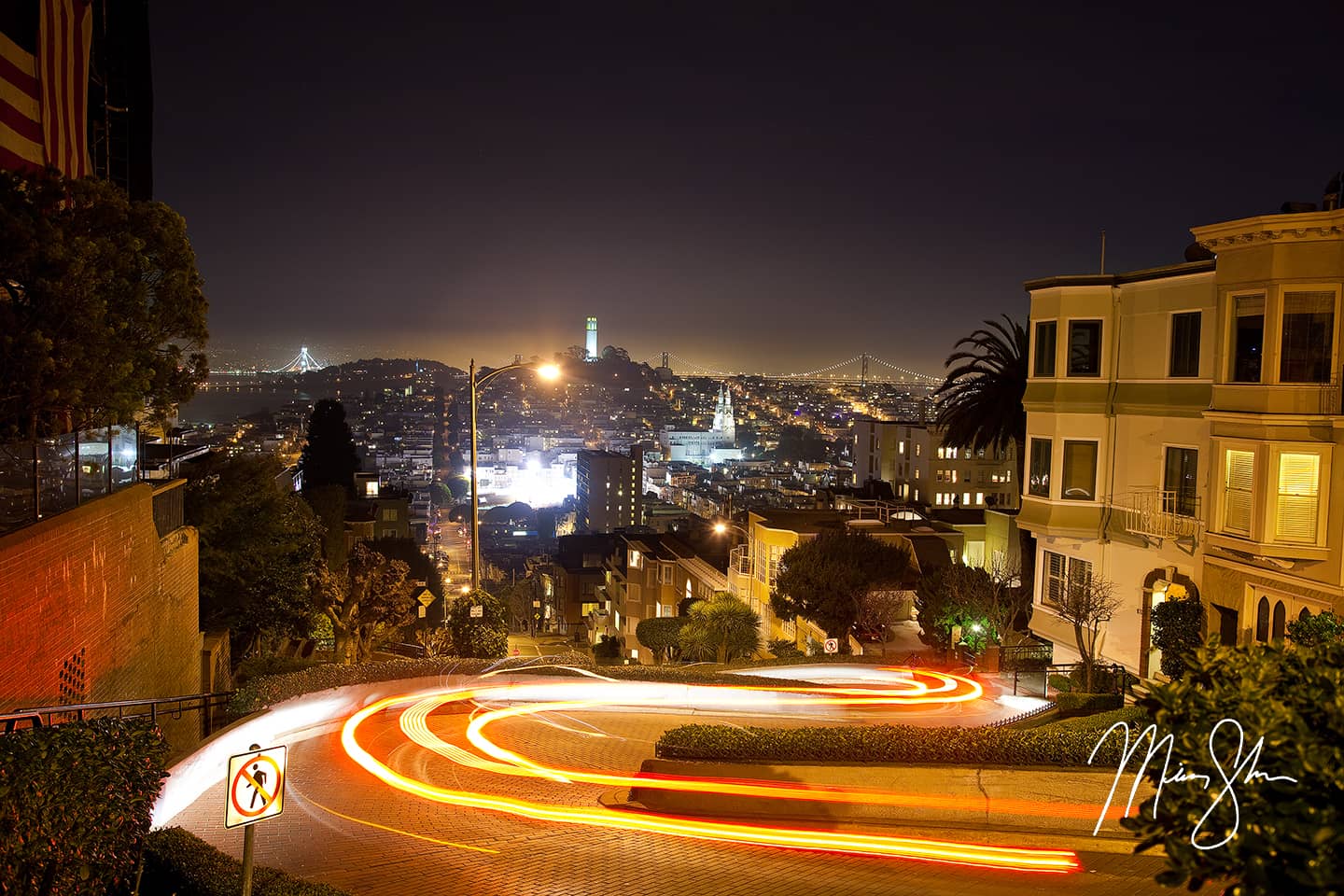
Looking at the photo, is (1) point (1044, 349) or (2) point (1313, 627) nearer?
(2) point (1313, 627)

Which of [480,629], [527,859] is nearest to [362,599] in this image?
[480,629]

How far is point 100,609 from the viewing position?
14.5 metres

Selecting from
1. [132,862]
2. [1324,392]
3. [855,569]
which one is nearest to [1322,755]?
[132,862]

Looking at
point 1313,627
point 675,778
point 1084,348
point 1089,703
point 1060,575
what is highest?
point 1084,348

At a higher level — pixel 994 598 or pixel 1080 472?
pixel 1080 472

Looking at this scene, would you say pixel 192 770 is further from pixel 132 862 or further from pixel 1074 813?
pixel 1074 813

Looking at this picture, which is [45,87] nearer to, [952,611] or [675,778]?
[675,778]

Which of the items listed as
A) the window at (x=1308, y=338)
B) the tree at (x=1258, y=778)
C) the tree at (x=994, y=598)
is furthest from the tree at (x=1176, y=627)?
the tree at (x=1258, y=778)

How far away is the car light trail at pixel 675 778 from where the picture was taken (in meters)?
10.6

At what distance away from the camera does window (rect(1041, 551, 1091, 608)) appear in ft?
75.9

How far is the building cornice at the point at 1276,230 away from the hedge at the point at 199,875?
1842 centimetres

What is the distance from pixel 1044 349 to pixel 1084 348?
3.36 feet

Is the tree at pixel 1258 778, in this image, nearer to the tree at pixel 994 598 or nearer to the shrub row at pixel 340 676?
the shrub row at pixel 340 676

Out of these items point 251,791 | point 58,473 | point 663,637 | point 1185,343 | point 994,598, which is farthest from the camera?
point 663,637
